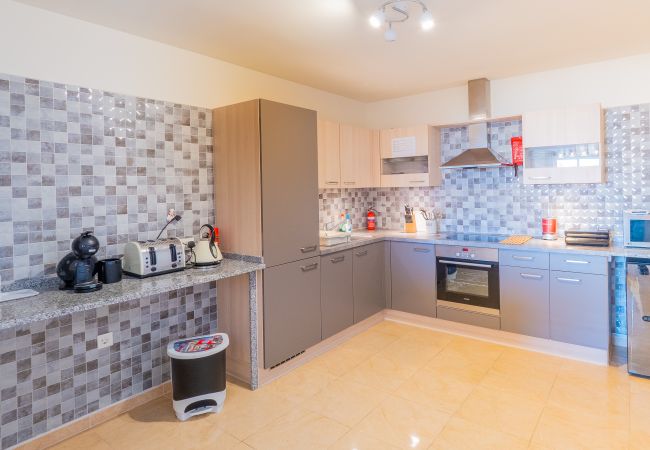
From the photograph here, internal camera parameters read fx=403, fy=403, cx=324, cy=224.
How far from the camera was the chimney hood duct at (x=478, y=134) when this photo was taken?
12.8 feet

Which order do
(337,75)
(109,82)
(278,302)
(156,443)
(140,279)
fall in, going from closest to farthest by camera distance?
(156,443) → (140,279) → (109,82) → (278,302) → (337,75)

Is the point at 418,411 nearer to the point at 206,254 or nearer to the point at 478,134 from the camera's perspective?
the point at 206,254

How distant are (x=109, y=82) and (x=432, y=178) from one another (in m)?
3.04

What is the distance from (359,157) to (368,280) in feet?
4.30

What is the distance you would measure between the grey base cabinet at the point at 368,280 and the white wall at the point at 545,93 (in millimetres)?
1586

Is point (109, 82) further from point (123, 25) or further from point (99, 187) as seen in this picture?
point (99, 187)

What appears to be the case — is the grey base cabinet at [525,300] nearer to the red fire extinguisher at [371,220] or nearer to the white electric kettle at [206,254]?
the red fire extinguisher at [371,220]

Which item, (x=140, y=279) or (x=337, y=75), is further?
(x=337, y=75)

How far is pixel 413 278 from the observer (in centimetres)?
403

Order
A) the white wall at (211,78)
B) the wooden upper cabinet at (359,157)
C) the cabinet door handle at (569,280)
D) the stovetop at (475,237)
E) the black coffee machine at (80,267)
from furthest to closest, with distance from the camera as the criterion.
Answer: the wooden upper cabinet at (359,157) < the stovetop at (475,237) < the cabinet door handle at (569,280) < the white wall at (211,78) < the black coffee machine at (80,267)

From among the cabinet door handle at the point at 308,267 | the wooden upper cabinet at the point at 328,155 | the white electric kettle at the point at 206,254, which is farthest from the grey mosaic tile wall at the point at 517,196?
the white electric kettle at the point at 206,254

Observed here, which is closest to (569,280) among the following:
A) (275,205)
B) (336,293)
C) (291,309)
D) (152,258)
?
(336,293)

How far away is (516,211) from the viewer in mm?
3971

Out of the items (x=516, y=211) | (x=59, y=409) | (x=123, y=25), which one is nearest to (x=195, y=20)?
Result: (x=123, y=25)
